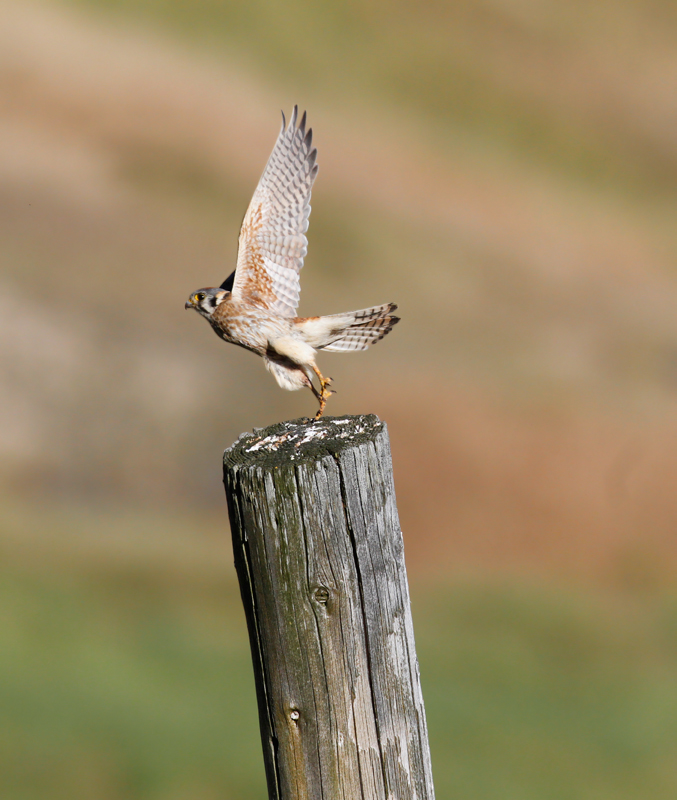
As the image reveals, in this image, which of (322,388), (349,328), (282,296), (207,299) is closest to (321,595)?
(322,388)

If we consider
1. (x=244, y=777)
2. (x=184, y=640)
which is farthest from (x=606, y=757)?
(x=184, y=640)

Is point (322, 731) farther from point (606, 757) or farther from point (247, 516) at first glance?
point (606, 757)

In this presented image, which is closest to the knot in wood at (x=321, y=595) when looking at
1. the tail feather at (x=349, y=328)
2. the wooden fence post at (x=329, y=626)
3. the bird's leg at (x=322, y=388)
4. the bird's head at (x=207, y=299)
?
the wooden fence post at (x=329, y=626)

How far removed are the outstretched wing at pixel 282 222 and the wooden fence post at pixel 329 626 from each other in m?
2.29

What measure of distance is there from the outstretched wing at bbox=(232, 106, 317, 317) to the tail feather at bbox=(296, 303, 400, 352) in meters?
0.34

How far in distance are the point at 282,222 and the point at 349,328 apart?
0.79 meters

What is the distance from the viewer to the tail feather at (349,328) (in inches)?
154

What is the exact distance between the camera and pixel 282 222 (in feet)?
14.4

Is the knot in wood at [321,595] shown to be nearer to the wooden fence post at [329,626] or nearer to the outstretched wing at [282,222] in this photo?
the wooden fence post at [329,626]

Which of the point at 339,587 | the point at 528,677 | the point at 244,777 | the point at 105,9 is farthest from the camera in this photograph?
the point at 105,9

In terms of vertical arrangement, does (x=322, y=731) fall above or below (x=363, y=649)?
below

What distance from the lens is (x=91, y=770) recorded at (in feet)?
21.3

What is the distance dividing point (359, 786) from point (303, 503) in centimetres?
73

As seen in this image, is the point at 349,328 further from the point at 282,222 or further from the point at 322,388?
the point at 282,222
